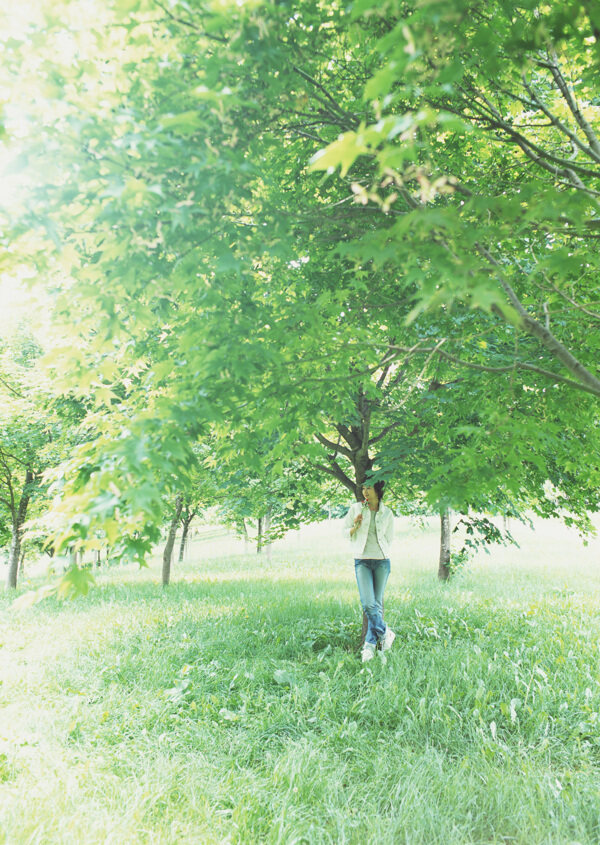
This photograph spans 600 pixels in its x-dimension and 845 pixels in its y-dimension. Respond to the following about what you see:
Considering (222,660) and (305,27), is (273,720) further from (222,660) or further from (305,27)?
(305,27)

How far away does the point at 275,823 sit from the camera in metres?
2.80

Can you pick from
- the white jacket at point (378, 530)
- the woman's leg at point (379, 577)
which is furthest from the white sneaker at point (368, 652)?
the white jacket at point (378, 530)

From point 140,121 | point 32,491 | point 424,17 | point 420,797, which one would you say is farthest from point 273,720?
point 32,491

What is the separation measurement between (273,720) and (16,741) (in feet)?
6.70

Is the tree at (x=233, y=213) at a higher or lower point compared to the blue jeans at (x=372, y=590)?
higher

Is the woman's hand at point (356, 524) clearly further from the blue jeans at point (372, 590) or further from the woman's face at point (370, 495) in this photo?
the blue jeans at point (372, 590)

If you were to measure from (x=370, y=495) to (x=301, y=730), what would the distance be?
2.64 metres

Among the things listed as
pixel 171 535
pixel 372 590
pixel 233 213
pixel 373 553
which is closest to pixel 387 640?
pixel 372 590

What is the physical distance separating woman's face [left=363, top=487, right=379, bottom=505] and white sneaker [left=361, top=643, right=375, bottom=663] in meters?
1.66

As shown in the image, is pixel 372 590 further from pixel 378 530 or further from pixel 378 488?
pixel 378 488

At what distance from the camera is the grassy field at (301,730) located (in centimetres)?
288

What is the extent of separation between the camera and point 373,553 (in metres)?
5.77

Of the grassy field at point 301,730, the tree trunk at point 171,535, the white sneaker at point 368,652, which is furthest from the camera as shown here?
the tree trunk at point 171,535

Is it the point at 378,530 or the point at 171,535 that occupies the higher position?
the point at 378,530
